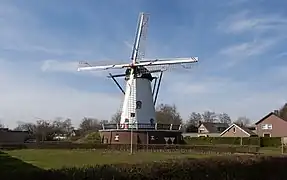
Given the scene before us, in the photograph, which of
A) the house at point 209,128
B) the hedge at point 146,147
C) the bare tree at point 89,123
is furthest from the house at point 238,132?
the hedge at point 146,147

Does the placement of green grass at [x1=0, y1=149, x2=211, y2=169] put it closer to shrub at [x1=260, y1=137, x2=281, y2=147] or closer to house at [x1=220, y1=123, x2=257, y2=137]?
shrub at [x1=260, y1=137, x2=281, y2=147]

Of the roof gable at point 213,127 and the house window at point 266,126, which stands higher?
the house window at point 266,126

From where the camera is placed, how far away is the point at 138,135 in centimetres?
5634

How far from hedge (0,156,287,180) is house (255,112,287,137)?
72638 mm

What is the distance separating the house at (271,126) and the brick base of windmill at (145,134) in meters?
38.1

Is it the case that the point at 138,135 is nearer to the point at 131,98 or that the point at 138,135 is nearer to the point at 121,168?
the point at 131,98

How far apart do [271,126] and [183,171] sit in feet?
265

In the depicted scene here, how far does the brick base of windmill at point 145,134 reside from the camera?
5609 centimetres

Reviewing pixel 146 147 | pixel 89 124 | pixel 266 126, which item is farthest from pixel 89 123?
pixel 146 147

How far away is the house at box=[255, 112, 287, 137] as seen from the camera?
293 ft

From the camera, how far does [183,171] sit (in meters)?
14.7

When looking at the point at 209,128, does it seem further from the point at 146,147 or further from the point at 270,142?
the point at 146,147

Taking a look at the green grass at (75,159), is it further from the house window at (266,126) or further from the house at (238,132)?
the house at (238,132)

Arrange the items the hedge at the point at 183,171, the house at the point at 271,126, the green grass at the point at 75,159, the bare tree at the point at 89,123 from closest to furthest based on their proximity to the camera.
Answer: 1. the hedge at the point at 183,171
2. the green grass at the point at 75,159
3. the house at the point at 271,126
4. the bare tree at the point at 89,123
